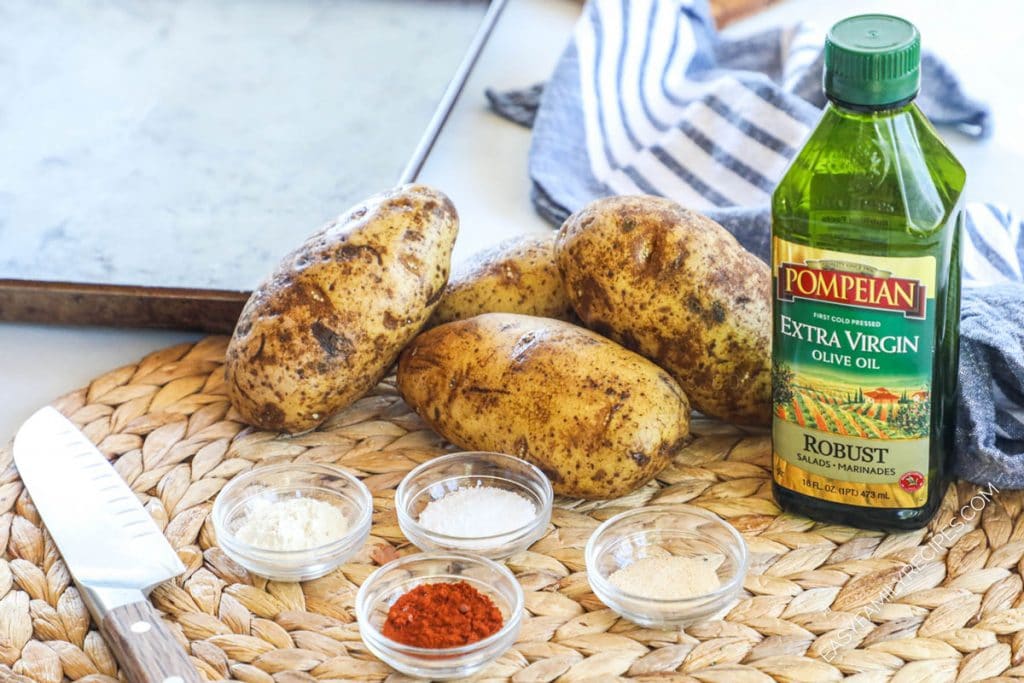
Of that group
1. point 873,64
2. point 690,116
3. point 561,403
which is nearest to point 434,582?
point 561,403

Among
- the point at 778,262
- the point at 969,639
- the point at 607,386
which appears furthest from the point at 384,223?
the point at 969,639

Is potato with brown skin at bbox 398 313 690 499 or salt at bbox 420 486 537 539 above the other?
potato with brown skin at bbox 398 313 690 499

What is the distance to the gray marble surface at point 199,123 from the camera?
148cm

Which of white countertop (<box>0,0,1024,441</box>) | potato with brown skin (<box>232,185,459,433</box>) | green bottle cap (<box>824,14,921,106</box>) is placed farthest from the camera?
white countertop (<box>0,0,1024,441</box>)

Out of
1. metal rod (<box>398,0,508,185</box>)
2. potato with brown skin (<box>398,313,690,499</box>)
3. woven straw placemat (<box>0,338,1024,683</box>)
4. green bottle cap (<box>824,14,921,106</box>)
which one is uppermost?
green bottle cap (<box>824,14,921,106</box>)

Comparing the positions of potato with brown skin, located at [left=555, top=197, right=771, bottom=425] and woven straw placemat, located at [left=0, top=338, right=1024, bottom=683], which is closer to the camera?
woven straw placemat, located at [left=0, top=338, right=1024, bottom=683]

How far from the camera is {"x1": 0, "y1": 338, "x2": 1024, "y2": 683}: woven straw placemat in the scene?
869mm

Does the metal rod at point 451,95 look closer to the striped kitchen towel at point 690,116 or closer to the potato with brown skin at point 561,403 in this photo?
the striped kitchen towel at point 690,116

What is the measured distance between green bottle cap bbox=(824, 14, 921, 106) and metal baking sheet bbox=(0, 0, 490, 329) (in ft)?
2.14

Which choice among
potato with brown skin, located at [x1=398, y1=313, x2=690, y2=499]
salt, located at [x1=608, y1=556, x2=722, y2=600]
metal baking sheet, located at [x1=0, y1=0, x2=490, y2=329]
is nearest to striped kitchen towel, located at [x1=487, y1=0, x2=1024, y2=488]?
metal baking sheet, located at [x1=0, y1=0, x2=490, y2=329]

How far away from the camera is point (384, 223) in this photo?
108 cm

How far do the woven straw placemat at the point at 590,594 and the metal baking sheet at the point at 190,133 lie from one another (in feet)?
0.91

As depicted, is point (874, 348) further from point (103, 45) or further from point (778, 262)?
point (103, 45)

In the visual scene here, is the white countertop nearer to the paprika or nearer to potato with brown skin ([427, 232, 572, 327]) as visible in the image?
potato with brown skin ([427, 232, 572, 327])
